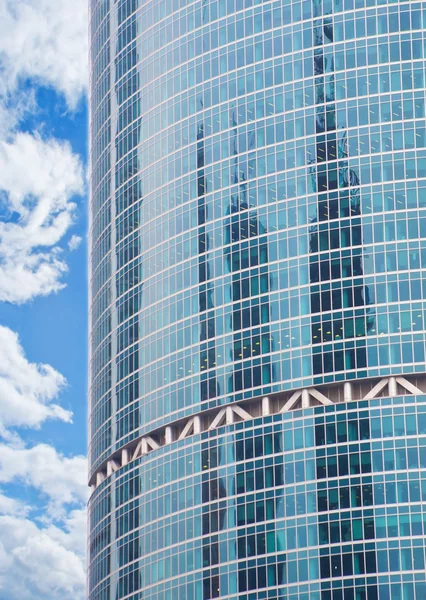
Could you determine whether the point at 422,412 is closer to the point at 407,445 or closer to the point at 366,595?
the point at 407,445

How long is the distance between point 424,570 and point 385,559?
4.48 m

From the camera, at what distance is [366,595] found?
191500 mm

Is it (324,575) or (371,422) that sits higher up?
(371,422)

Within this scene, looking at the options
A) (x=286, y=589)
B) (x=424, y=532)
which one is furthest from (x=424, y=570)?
(x=286, y=589)

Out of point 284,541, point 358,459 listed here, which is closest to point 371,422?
point 358,459

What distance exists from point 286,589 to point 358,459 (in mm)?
16630

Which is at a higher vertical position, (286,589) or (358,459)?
(358,459)

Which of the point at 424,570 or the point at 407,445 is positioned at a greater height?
the point at 407,445

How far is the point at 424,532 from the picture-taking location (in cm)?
19250

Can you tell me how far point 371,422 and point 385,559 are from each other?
1605 centimetres

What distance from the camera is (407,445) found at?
648 feet

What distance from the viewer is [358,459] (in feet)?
652

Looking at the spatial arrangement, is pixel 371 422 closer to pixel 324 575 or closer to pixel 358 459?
pixel 358 459

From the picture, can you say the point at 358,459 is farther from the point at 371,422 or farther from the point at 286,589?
the point at 286,589
